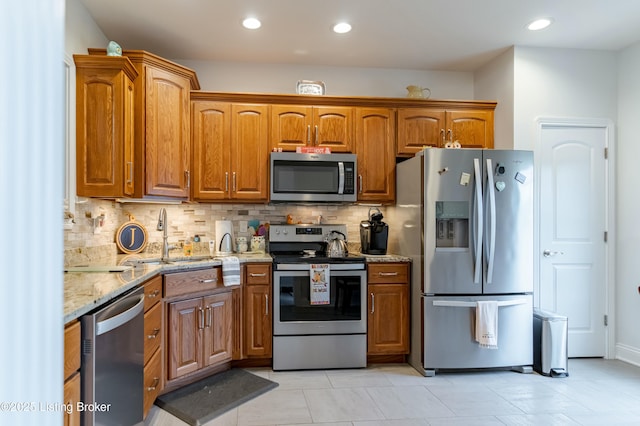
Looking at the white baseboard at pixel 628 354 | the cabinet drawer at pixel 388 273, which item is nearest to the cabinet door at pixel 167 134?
the cabinet drawer at pixel 388 273

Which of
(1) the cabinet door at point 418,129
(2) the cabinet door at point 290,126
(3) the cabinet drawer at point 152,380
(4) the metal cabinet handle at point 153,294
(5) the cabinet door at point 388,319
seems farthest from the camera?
(1) the cabinet door at point 418,129

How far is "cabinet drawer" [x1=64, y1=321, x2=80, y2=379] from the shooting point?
1.27m

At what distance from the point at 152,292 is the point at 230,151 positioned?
1516 mm

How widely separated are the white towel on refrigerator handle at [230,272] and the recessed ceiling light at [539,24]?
302 cm

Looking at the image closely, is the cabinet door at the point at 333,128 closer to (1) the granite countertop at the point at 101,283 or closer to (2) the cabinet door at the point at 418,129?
(2) the cabinet door at the point at 418,129

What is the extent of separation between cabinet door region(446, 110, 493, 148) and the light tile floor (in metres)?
2.11

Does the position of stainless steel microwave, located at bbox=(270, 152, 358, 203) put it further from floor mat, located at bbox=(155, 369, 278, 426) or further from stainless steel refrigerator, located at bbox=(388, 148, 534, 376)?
floor mat, located at bbox=(155, 369, 278, 426)

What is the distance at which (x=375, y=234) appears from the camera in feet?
11.7

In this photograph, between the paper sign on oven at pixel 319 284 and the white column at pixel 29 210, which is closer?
the white column at pixel 29 210

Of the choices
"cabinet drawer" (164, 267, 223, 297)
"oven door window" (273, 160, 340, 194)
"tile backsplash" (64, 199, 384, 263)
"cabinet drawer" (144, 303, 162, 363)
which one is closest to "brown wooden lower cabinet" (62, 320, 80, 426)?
"cabinet drawer" (144, 303, 162, 363)

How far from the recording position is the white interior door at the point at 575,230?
11.2 ft

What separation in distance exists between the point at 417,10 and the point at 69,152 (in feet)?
8.70

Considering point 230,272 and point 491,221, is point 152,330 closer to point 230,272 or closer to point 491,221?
point 230,272

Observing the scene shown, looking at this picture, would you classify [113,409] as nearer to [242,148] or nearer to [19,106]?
[19,106]
